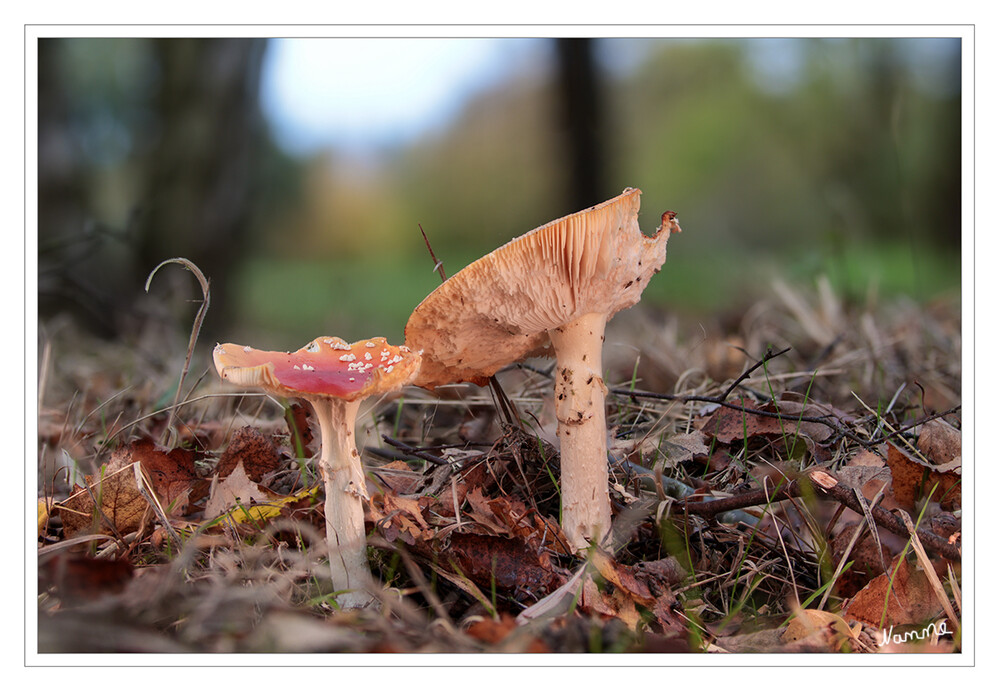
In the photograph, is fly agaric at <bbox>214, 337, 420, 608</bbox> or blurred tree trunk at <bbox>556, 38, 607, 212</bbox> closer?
fly agaric at <bbox>214, 337, 420, 608</bbox>

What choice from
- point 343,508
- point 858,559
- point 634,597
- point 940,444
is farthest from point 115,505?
point 940,444

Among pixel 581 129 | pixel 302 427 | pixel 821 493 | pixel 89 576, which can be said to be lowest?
pixel 89 576

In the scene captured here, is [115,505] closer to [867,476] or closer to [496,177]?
[867,476]

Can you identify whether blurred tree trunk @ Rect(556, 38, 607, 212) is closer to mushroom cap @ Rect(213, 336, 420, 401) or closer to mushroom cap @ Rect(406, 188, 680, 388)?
mushroom cap @ Rect(406, 188, 680, 388)

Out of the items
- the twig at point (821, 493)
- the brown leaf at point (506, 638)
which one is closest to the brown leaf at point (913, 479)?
the twig at point (821, 493)

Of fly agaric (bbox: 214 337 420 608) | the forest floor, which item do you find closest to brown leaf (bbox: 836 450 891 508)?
the forest floor

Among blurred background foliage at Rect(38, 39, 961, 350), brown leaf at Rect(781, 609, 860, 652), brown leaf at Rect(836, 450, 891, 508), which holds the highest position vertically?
blurred background foliage at Rect(38, 39, 961, 350)
